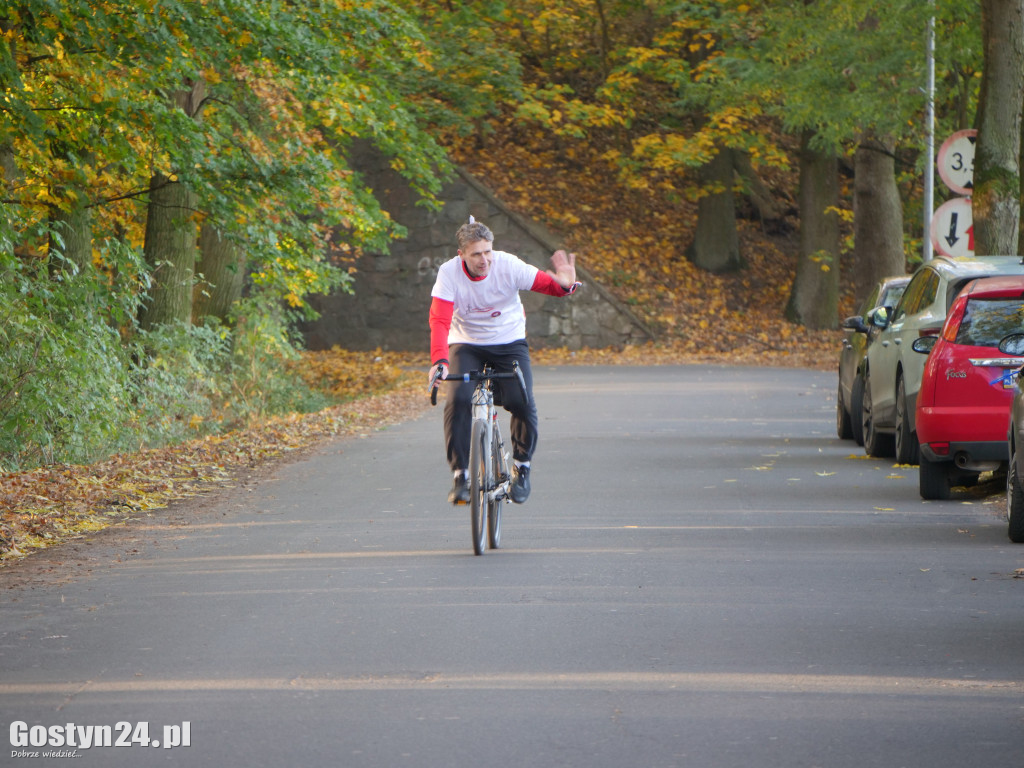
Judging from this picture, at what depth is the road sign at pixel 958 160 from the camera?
20.1 meters

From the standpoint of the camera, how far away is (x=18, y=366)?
587 inches

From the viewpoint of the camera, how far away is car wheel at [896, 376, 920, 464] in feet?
44.8

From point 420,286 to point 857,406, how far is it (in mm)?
22768

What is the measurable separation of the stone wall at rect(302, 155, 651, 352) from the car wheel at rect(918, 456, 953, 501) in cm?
2572

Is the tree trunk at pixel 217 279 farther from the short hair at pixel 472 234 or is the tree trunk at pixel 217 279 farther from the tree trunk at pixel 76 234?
the short hair at pixel 472 234

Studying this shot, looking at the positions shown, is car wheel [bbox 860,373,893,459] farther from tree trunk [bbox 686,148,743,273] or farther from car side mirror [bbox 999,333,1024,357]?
tree trunk [bbox 686,148,743,273]

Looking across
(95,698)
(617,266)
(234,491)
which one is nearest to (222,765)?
(95,698)

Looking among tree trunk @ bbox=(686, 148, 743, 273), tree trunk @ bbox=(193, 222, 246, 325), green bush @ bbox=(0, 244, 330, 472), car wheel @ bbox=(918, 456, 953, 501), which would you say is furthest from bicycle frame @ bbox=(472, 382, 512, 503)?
tree trunk @ bbox=(686, 148, 743, 273)

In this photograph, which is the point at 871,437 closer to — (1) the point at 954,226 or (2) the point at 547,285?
(2) the point at 547,285

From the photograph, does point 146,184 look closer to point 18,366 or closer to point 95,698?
point 18,366

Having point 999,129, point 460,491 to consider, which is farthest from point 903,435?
point 999,129

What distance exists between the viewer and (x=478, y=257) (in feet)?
31.8

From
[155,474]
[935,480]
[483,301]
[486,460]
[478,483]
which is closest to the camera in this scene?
[478,483]

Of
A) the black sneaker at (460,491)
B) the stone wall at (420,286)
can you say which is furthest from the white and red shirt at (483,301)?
the stone wall at (420,286)
